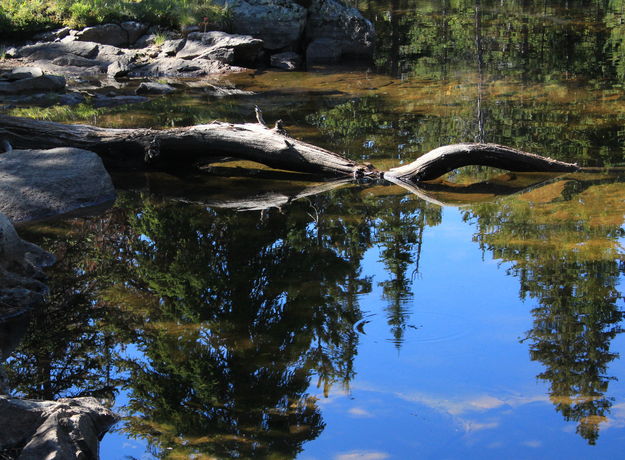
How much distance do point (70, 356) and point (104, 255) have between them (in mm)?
1978

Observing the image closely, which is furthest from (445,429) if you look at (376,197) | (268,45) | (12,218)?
(268,45)

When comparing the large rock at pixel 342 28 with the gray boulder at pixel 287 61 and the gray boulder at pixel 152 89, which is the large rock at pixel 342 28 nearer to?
the gray boulder at pixel 287 61

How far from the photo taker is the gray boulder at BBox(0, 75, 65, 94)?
49.7ft

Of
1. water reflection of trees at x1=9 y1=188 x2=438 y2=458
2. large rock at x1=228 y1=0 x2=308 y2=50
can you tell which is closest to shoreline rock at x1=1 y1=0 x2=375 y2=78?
large rock at x1=228 y1=0 x2=308 y2=50

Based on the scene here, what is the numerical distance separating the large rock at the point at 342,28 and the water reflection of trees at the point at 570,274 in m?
11.3

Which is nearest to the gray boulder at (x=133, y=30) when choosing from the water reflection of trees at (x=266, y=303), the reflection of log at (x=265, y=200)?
the water reflection of trees at (x=266, y=303)

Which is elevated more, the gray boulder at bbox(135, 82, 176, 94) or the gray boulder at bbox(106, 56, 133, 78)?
the gray boulder at bbox(106, 56, 133, 78)

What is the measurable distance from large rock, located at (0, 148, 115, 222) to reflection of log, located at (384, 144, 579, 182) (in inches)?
138

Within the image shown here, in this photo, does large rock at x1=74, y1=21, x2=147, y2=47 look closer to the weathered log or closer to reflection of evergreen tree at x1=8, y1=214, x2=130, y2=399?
the weathered log

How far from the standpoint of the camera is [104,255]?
7035 millimetres

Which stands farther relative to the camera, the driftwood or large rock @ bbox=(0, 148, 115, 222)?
the driftwood

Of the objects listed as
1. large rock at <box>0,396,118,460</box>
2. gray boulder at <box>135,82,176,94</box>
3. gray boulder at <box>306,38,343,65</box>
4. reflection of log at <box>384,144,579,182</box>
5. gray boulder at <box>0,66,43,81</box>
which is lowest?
large rock at <box>0,396,118,460</box>

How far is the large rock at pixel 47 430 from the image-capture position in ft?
11.7

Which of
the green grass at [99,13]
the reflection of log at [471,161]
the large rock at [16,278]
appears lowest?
the large rock at [16,278]
